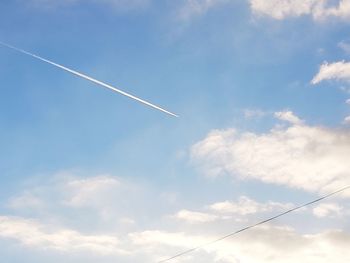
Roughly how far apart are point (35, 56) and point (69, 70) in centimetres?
544

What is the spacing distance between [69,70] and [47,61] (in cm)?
258

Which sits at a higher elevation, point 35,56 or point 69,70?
point 69,70

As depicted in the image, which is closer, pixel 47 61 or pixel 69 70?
pixel 47 61

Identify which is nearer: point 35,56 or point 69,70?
point 35,56

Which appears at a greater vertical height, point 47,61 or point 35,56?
point 47,61

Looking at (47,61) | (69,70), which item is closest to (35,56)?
(47,61)

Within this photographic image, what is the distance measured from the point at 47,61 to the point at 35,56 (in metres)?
3.34

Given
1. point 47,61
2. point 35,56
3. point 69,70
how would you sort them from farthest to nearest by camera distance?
1. point 69,70
2. point 47,61
3. point 35,56

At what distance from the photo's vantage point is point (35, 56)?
66.2 feet

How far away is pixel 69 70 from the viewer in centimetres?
2559

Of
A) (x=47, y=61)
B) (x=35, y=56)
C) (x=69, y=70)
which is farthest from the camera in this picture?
(x=69, y=70)

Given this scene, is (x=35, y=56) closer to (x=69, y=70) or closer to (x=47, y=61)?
(x=47, y=61)
